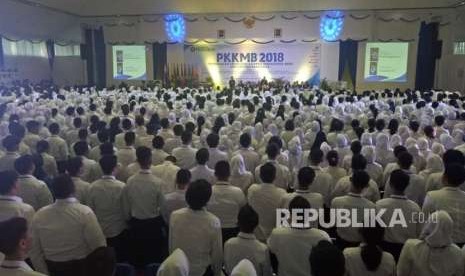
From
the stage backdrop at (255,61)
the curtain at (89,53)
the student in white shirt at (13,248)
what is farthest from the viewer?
the curtain at (89,53)

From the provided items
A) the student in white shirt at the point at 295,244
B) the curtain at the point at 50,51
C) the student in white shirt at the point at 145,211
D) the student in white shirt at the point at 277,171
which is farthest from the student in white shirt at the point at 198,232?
the curtain at the point at 50,51

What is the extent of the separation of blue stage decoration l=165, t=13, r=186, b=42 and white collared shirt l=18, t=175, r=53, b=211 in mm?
19584

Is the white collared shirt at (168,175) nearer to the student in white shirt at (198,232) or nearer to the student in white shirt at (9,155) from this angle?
the student in white shirt at (198,232)

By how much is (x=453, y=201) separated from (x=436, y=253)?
3.75 feet

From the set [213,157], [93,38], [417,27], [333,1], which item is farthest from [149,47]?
[213,157]

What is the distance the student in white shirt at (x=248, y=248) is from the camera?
10.3ft

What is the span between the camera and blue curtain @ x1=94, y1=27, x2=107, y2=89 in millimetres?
24266

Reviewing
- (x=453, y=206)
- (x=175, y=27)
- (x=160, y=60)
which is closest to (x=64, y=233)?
(x=453, y=206)

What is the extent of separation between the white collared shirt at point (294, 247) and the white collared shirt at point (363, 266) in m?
0.21

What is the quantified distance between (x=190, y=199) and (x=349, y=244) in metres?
1.80

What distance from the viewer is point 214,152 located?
6035mm

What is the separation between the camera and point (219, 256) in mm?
3439

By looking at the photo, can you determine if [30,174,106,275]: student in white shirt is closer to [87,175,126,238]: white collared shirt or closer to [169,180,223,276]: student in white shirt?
[169,180,223,276]: student in white shirt

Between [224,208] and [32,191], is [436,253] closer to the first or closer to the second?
[224,208]
